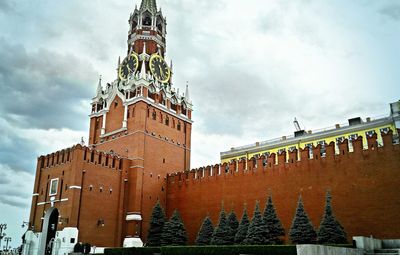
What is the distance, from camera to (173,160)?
34531 mm

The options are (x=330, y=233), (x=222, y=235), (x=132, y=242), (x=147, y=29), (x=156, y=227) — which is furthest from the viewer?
(x=147, y=29)

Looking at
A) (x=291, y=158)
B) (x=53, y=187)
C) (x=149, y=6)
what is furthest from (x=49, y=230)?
(x=149, y=6)

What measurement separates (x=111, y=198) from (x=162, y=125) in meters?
8.13

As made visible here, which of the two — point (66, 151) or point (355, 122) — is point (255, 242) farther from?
point (355, 122)

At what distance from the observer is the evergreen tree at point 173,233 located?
86.5ft

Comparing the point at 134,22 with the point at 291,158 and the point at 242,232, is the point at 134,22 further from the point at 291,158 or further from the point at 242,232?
the point at 242,232

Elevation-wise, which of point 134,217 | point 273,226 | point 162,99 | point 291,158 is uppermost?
point 162,99

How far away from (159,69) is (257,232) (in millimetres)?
20502

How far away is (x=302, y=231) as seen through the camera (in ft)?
68.7

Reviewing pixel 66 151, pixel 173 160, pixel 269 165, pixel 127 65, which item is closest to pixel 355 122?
pixel 269 165

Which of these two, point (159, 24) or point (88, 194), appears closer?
point (88, 194)

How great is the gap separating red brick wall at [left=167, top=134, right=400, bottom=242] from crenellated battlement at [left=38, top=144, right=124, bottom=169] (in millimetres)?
7220

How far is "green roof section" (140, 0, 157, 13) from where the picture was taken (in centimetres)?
3953

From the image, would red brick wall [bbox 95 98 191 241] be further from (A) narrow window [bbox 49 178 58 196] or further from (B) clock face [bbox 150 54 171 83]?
(A) narrow window [bbox 49 178 58 196]
